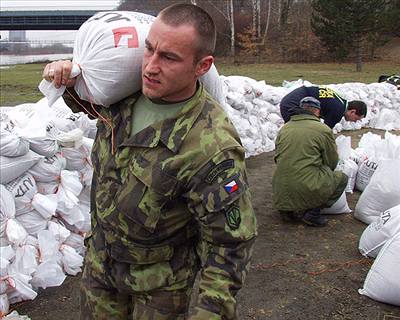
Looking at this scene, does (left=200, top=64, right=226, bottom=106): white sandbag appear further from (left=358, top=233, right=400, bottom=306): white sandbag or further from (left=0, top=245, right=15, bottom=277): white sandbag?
(left=358, top=233, right=400, bottom=306): white sandbag

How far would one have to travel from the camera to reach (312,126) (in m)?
4.10

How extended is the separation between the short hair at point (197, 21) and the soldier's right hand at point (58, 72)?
425 mm

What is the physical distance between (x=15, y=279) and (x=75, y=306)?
1.30 ft

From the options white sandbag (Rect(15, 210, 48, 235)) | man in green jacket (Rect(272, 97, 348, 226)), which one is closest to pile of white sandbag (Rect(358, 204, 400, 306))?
man in green jacket (Rect(272, 97, 348, 226))

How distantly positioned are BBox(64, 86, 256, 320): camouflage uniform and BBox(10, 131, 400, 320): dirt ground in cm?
136

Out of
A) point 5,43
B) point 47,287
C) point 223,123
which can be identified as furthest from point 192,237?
point 5,43

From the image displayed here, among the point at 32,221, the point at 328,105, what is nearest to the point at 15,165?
the point at 32,221

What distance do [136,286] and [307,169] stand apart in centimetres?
282

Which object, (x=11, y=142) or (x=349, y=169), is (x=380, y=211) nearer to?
(x=349, y=169)

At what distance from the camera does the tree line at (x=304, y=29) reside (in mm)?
26344

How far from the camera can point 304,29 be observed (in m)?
31.8

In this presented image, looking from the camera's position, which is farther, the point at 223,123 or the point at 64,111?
the point at 64,111

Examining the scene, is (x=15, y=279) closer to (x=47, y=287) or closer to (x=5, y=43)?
(x=47, y=287)

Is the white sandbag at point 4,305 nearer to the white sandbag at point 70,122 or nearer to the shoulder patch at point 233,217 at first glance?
the white sandbag at point 70,122
